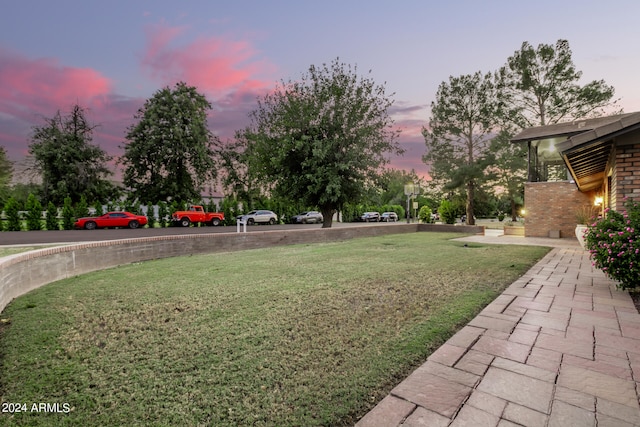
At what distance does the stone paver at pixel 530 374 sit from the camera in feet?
5.43

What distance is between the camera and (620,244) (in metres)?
3.96

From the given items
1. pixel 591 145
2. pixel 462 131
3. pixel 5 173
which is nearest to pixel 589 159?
pixel 591 145

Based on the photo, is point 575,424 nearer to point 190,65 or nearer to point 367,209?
point 190,65

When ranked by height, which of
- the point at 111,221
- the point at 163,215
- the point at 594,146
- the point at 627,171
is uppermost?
the point at 594,146

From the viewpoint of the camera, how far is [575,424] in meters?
1.59

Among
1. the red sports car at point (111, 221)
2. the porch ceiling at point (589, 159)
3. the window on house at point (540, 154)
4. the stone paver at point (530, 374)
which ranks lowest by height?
the stone paver at point (530, 374)

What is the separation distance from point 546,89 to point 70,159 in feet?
137

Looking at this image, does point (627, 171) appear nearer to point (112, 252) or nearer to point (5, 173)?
point (112, 252)

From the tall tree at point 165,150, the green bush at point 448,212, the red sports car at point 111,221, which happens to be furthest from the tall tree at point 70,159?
the green bush at point 448,212

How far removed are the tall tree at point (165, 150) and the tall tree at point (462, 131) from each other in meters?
23.3

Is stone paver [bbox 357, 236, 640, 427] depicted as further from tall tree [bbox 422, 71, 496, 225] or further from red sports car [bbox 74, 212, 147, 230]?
tall tree [bbox 422, 71, 496, 225]

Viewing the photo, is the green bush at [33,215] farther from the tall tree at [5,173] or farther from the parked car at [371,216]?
the parked car at [371,216]

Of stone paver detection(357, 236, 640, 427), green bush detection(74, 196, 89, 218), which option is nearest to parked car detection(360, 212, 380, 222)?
green bush detection(74, 196, 89, 218)

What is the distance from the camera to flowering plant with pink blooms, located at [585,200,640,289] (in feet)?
12.7
